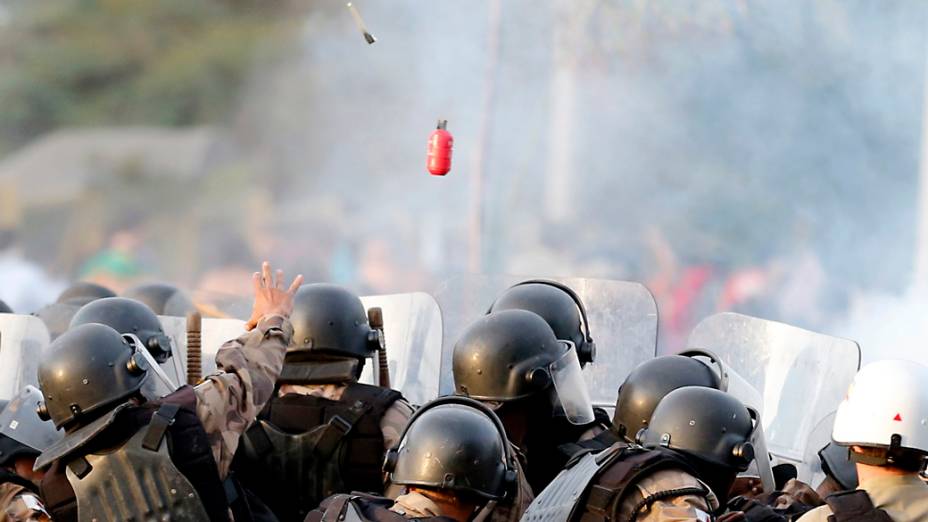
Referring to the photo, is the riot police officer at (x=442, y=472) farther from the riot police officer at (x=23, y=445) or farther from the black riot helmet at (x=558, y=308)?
the black riot helmet at (x=558, y=308)

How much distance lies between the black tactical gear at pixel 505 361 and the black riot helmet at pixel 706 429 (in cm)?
90

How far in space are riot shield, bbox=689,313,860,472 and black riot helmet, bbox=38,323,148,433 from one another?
265 centimetres

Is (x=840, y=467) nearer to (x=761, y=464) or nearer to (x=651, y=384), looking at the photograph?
(x=761, y=464)

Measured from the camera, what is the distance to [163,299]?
849 cm

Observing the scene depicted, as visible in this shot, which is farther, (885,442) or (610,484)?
(610,484)

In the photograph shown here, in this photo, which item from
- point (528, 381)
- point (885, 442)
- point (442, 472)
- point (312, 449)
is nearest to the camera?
point (885, 442)

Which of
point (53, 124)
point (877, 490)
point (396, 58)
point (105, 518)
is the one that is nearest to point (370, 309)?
point (105, 518)

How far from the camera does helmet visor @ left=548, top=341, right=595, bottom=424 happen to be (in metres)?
5.78

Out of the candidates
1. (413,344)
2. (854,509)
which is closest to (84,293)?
(413,344)

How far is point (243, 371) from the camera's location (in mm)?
5094

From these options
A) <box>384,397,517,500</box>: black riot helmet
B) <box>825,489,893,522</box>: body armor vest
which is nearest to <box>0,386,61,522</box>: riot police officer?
<box>384,397,517,500</box>: black riot helmet

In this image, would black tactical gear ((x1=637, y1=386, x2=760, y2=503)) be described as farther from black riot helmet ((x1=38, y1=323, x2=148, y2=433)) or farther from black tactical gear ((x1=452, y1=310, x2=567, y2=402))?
black riot helmet ((x1=38, y1=323, x2=148, y2=433))

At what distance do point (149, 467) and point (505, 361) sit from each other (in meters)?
1.35

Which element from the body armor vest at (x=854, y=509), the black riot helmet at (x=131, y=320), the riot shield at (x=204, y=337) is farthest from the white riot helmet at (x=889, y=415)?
the riot shield at (x=204, y=337)
